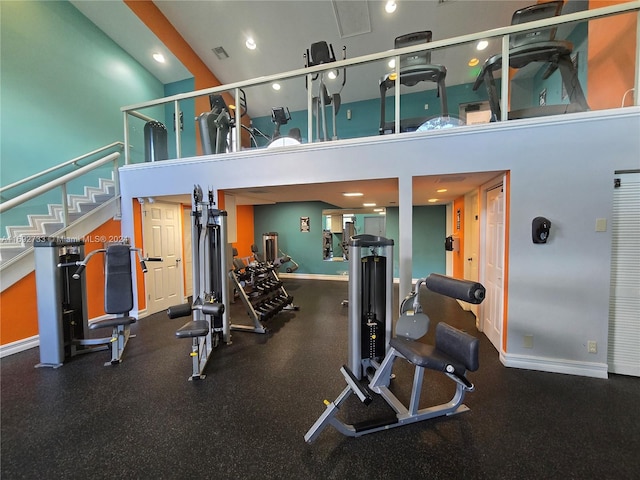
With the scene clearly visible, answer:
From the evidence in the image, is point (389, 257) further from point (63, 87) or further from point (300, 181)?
point (63, 87)

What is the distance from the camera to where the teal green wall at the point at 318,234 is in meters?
6.77

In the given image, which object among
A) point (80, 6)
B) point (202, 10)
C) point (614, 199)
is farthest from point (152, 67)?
point (614, 199)

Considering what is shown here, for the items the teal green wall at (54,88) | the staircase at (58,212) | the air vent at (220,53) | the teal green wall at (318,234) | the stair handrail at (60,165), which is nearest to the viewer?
the staircase at (58,212)

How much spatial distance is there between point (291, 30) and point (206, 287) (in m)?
5.65

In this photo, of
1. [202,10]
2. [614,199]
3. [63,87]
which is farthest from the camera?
[202,10]

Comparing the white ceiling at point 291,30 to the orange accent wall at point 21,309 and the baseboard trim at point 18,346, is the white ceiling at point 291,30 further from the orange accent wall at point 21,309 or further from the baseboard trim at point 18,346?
the baseboard trim at point 18,346

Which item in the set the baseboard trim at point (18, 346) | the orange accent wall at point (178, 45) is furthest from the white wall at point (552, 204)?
the baseboard trim at point (18, 346)

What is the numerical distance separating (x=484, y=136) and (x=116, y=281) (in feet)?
15.2

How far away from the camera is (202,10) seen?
5168mm

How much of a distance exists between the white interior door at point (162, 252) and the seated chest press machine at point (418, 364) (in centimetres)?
422

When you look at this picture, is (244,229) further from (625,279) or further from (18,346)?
(625,279)

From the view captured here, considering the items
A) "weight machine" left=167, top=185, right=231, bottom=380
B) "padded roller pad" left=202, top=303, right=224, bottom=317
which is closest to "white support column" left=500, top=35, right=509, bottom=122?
"weight machine" left=167, top=185, right=231, bottom=380

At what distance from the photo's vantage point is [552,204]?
2.50m

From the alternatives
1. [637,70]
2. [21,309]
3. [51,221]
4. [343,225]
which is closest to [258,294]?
[21,309]
